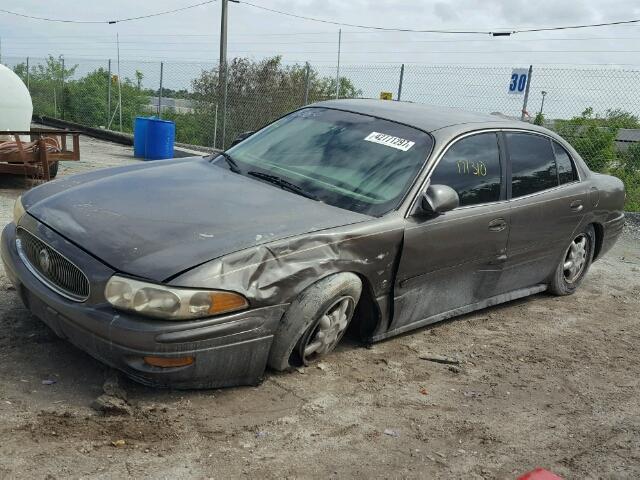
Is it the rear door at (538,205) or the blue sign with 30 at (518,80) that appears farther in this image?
the blue sign with 30 at (518,80)

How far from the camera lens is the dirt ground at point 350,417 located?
275 cm

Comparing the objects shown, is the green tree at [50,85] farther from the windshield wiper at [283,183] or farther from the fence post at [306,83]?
the windshield wiper at [283,183]

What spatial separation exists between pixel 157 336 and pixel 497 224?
2621 mm

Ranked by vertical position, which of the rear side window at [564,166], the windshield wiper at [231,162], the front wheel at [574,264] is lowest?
the front wheel at [574,264]

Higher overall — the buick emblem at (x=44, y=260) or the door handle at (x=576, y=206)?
the door handle at (x=576, y=206)

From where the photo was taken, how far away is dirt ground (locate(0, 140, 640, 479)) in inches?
108

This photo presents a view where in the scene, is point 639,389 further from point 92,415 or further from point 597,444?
point 92,415

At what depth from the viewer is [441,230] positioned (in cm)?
407

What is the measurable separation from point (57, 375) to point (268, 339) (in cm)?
113

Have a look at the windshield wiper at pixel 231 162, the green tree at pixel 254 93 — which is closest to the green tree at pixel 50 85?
the green tree at pixel 254 93

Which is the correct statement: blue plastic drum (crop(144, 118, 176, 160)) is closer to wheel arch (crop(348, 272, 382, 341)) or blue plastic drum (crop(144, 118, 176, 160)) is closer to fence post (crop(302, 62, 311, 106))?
fence post (crop(302, 62, 311, 106))

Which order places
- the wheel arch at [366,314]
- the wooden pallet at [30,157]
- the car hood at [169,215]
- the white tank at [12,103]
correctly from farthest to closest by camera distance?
the white tank at [12,103] → the wooden pallet at [30,157] → the wheel arch at [366,314] → the car hood at [169,215]

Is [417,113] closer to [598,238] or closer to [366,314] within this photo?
[366,314]

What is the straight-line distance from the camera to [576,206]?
17.7 ft
